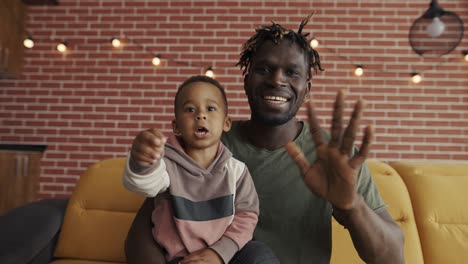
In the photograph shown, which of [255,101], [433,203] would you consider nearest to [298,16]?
[433,203]

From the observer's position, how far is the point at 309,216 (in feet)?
4.24

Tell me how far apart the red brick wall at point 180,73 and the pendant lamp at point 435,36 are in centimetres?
7

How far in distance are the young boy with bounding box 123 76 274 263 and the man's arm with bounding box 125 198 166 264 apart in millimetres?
21

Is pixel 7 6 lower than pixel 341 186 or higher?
higher

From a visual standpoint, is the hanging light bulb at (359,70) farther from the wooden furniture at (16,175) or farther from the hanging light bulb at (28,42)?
the hanging light bulb at (28,42)

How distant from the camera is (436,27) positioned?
333 cm

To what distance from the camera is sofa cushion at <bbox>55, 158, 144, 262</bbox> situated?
1.77 metres

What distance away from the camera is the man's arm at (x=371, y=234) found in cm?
100

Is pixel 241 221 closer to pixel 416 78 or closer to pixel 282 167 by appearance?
pixel 282 167

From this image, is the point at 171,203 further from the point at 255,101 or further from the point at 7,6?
the point at 7,6

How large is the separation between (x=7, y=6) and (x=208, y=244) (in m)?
3.27

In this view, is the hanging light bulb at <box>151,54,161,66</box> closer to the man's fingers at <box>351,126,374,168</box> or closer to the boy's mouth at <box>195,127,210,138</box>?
the boy's mouth at <box>195,127,210,138</box>

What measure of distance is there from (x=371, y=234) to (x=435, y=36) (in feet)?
9.53

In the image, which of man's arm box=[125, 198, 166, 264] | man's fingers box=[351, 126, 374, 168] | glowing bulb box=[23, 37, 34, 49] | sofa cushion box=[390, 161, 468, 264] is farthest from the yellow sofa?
glowing bulb box=[23, 37, 34, 49]
